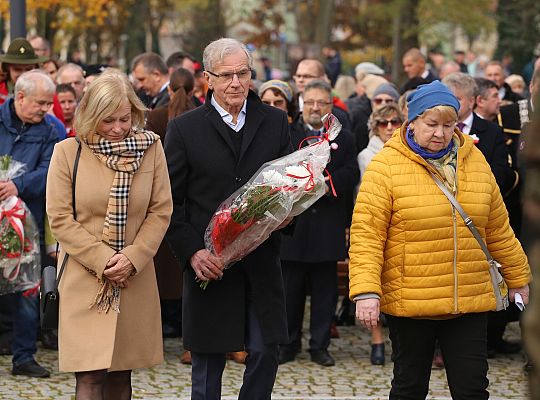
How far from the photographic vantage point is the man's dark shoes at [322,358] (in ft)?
30.5

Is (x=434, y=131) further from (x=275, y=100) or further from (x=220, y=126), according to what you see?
(x=275, y=100)

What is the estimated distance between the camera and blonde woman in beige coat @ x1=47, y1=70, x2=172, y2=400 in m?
5.79

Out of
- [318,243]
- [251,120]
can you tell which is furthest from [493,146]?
[251,120]

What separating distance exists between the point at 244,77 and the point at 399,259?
123cm

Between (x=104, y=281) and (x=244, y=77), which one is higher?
(x=244, y=77)

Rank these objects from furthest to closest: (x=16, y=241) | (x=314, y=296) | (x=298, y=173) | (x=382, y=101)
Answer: (x=382, y=101), (x=314, y=296), (x=16, y=241), (x=298, y=173)

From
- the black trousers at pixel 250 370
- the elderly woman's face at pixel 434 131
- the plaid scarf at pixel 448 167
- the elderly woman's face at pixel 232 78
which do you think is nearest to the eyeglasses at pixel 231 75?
the elderly woman's face at pixel 232 78

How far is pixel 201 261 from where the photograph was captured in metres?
5.99

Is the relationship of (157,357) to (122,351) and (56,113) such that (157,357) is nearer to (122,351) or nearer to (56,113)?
(122,351)

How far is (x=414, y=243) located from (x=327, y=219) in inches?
143

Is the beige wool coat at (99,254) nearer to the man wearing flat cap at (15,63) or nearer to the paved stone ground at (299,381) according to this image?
the paved stone ground at (299,381)

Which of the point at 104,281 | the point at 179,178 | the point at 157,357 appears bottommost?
the point at 157,357

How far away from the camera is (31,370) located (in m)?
8.59

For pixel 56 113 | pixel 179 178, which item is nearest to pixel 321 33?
pixel 56 113
